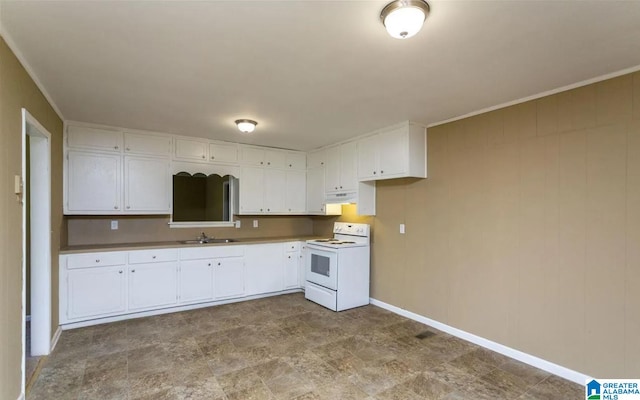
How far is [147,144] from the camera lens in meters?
4.28

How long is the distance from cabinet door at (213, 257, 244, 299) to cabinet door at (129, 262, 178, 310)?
51 cm

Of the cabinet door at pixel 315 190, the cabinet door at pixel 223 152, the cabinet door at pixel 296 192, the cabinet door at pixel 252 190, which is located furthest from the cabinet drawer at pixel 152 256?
the cabinet door at pixel 315 190

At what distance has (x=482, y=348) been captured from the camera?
3160mm

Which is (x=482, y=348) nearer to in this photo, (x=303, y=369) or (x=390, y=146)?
(x=303, y=369)

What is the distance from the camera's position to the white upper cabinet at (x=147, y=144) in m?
4.14

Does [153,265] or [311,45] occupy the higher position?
[311,45]

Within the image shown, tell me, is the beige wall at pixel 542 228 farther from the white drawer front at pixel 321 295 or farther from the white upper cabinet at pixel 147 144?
the white upper cabinet at pixel 147 144

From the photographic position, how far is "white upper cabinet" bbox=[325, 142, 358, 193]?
15.0ft

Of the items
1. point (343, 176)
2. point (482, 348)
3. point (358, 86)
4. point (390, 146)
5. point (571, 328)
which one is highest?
point (358, 86)

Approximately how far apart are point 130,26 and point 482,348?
3.81m

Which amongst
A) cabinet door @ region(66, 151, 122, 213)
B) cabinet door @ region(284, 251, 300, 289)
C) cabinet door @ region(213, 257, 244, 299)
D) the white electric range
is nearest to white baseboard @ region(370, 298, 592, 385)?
the white electric range

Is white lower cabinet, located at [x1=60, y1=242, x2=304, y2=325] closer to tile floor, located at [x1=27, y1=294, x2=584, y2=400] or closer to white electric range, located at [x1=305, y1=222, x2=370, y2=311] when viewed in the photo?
tile floor, located at [x1=27, y1=294, x2=584, y2=400]

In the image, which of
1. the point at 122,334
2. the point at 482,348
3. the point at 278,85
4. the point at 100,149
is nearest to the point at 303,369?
the point at 482,348

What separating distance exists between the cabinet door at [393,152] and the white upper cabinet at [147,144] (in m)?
2.84
